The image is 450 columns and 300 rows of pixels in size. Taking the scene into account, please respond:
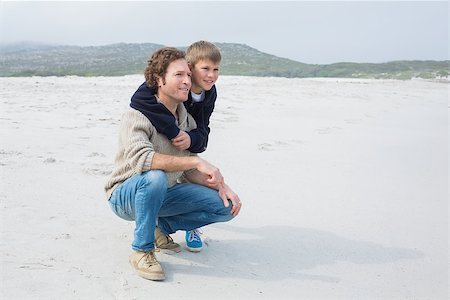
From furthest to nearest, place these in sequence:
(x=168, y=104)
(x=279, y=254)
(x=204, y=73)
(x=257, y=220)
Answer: (x=257, y=220) → (x=279, y=254) → (x=204, y=73) → (x=168, y=104)

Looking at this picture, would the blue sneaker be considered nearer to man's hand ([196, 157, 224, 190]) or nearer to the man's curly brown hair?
man's hand ([196, 157, 224, 190])

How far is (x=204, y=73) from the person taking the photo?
2850 millimetres

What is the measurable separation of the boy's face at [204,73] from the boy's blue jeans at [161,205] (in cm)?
61

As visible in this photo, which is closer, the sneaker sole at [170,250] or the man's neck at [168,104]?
the man's neck at [168,104]

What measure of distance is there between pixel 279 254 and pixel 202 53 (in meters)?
1.35

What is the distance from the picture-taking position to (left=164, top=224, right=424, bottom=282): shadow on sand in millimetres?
2789

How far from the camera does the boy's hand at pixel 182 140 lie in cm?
270

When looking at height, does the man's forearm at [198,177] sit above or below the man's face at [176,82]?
below

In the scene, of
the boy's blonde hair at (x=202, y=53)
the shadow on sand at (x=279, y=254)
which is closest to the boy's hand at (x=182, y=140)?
the boy's blonde hair at (x=202, y=53)

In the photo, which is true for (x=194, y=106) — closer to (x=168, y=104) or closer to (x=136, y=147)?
(x=168, y=104)

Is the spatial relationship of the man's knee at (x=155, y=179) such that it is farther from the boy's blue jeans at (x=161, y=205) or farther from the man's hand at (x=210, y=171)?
the man's hand at (x=210, y=171)

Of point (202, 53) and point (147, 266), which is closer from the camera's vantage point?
point (147, 266)

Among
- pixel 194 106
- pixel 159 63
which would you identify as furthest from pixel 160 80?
pixel 194 106

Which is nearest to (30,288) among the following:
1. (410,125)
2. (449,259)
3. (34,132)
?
(449,259)
